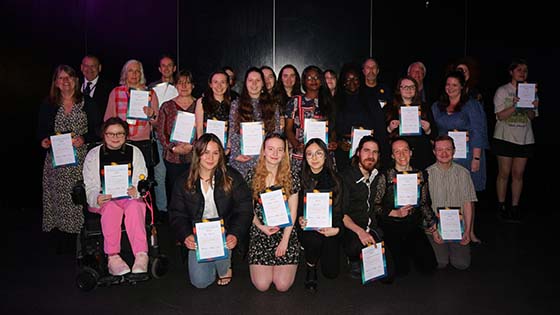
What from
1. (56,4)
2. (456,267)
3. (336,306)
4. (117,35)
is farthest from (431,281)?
(56,4)

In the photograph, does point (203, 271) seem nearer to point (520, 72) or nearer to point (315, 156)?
point (315, 156)

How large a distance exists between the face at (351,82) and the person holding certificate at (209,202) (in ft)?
5.57

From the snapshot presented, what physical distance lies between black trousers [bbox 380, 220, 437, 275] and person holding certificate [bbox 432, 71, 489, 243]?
3.55ft

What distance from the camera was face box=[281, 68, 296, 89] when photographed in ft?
17.1

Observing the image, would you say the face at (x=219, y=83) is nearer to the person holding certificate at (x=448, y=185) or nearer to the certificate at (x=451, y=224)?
the person holding certificate at (x=448, y=185)

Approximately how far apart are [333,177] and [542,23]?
Result: 469 centimetres

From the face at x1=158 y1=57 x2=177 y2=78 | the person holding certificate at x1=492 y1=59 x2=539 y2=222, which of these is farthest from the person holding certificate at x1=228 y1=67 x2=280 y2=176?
the person holding certificate at x1=492 y1=59 x2=539 y2=222

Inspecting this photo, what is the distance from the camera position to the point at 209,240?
3.75m

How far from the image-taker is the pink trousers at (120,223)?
13.0ft

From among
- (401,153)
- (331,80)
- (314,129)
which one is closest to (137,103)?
(314,129)

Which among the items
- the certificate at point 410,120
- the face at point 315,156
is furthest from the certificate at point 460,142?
the face at point 315,156

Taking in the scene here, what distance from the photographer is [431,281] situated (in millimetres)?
4082

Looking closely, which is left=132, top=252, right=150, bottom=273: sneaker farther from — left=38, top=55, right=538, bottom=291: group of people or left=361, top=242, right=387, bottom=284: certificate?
left=361, top=242, right=387, bottom=284: certificate

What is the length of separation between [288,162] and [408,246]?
1.26m
